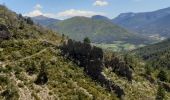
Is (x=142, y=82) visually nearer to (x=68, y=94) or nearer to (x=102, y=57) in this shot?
(x=102, y=57)

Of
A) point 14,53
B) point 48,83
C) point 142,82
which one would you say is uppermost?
point 14,53

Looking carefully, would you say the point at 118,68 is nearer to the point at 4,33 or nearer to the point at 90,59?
the point at 90,59

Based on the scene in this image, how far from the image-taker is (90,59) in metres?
168

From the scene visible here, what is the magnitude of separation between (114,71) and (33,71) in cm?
6131

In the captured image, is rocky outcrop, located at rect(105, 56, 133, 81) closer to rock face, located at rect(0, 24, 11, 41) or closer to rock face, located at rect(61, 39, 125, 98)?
rock face, located at rect(61, 39, 125, 98)

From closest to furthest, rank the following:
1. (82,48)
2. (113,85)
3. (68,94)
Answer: (68,94), (113,85), (82,48)

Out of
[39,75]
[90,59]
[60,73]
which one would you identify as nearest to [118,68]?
[90,59]

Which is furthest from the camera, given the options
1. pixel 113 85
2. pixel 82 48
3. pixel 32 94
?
pixel 82 48

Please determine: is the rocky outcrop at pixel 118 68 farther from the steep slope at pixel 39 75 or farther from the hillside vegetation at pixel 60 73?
the steep slope at pixel 39 75

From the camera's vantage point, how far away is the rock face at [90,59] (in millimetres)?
156875

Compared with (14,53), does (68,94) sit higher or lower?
lower

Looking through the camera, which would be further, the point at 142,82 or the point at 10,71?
the point at 142,82

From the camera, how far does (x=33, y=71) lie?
135m

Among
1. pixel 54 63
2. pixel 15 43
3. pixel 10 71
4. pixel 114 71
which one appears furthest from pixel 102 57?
pixel 10 71
